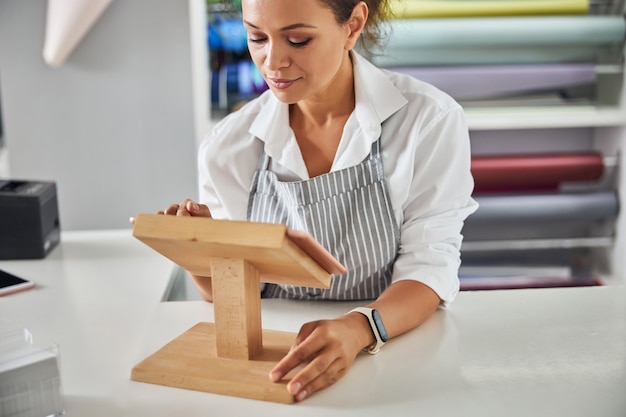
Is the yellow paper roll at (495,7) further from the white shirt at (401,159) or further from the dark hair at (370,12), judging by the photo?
the white shirt at (401,159)

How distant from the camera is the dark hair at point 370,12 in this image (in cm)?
138

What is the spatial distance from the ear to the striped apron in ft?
0.65

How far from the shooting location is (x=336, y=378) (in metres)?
1.20

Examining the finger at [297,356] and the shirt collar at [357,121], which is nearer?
the finger at [297,356]

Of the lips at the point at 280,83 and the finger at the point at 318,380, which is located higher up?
the lips at the point at 280,83

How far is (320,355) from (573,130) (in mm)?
2073

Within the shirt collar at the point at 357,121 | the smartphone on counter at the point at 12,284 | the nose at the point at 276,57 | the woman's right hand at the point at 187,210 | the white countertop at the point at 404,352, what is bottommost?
the smartphone on counter at the point at 12,284

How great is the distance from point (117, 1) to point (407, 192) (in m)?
1.79

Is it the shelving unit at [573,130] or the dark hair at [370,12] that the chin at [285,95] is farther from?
the shelving unit at [573,130]

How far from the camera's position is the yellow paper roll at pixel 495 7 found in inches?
101

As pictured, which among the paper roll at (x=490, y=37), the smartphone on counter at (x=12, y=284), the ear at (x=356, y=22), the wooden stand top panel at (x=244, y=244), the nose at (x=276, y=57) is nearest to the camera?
the wooden stand top panel at (x=244, y=244)

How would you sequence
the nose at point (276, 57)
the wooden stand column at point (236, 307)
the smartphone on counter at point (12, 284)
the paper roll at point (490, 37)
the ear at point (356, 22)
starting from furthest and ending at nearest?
the paper roll at point (490, 37), the smartphone on counter at point (12, 284), the ear at point (356, 22), the nose at point (276, 57), the wooden stand column at point (236, 307)

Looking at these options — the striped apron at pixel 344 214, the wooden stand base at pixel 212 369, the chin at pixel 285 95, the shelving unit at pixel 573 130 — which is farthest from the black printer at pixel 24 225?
the chin at pixel 285 95

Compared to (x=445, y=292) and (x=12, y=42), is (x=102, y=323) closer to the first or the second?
(x=445, y=292)
